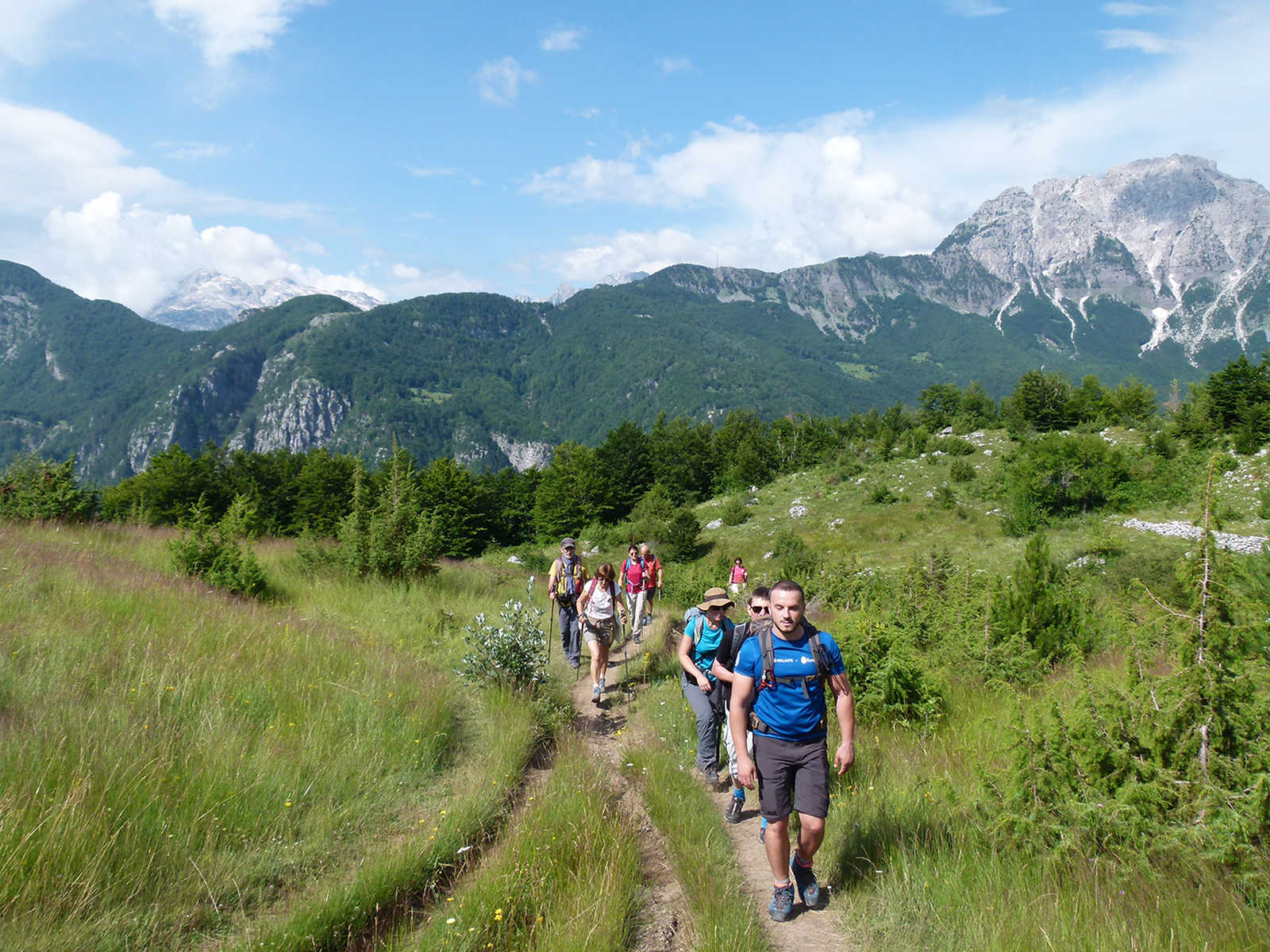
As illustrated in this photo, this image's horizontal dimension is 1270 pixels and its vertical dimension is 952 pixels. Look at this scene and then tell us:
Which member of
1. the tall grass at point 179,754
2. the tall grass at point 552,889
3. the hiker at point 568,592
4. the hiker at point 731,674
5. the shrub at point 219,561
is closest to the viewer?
the tall grass at point 179,754

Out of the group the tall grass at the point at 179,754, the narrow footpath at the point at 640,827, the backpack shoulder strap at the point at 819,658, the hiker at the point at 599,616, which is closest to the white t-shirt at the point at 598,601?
the hiker at the point at 599,616

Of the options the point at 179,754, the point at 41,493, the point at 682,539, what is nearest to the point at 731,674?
the point at 179,754

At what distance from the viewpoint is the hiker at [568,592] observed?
8.60 metres

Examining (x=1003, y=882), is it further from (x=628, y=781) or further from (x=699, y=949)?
(x=628, y=781)

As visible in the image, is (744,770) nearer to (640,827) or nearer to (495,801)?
(640,827)

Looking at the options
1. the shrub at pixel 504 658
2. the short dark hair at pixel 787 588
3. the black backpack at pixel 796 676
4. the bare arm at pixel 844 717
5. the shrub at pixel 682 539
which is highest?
the short dark hair at pixel 787 588

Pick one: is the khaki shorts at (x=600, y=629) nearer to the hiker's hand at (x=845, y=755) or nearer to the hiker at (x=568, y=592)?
the hiker at (x=568, y=592)

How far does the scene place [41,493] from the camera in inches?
441

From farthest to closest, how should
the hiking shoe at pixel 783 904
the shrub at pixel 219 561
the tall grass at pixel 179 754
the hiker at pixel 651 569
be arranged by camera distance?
the hiker at pixel 651 569 → the shrub at pixel 219 561 → the hiking shoe at pixel 783 904 → the tall grass at pixel 179 754

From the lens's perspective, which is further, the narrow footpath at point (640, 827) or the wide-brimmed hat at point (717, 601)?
the wide-brimmed hat at point (717, 601)

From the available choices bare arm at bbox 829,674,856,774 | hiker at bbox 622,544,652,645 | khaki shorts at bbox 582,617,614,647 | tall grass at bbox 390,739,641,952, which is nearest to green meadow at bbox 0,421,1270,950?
tall grass at bbox 390,739,641,952

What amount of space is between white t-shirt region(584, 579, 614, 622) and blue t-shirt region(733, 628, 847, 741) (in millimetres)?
4330

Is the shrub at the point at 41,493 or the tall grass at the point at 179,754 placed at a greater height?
the shrub at the point at 41,493

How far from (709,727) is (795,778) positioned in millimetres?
2248
